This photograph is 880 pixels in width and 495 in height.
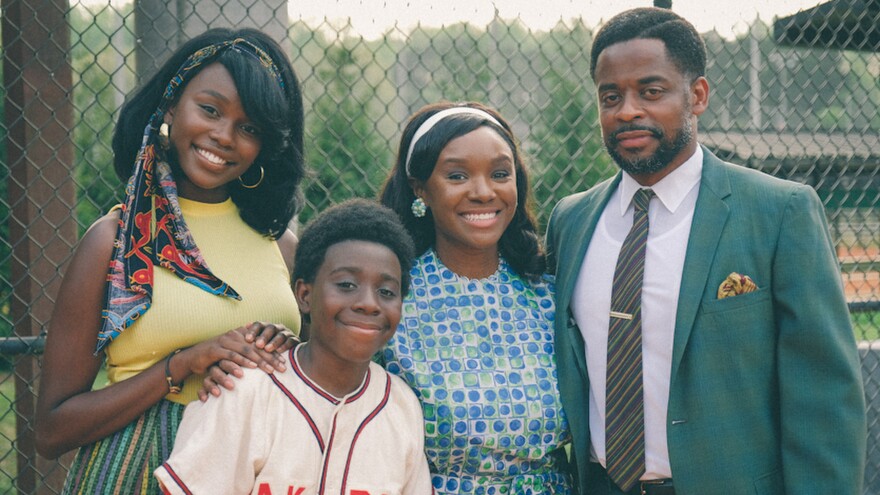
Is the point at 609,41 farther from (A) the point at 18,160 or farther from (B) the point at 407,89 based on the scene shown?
(B) the point at 407,89

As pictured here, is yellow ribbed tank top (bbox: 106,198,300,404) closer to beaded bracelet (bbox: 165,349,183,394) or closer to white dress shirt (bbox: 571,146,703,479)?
beaded bracelet (bbox: 165,349,183,394)

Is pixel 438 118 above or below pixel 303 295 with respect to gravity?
above

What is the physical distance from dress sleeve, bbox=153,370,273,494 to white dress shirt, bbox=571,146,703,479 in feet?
3.09

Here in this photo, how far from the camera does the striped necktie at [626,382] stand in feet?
7.45

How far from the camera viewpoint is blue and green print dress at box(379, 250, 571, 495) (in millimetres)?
2303

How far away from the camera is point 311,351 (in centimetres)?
216

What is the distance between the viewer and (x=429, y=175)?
2525 millimetres

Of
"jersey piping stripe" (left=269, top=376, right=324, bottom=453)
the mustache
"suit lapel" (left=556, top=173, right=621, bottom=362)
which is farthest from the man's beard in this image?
"jersey piping stripe" (left=269, top=376, right=324, bottom=453)

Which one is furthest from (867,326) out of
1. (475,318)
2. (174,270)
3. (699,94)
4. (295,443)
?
(174,270)

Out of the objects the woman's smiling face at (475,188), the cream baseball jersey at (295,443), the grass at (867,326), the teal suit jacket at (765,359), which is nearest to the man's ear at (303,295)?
the cream baseball jersey at (295,443)

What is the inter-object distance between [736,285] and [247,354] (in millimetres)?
1245

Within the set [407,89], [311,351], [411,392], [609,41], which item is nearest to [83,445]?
[311,351]

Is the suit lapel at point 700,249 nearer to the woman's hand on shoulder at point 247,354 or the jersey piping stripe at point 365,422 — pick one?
the jersey piping stripe at point 365,422

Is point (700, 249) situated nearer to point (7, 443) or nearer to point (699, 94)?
point (699, 94)
